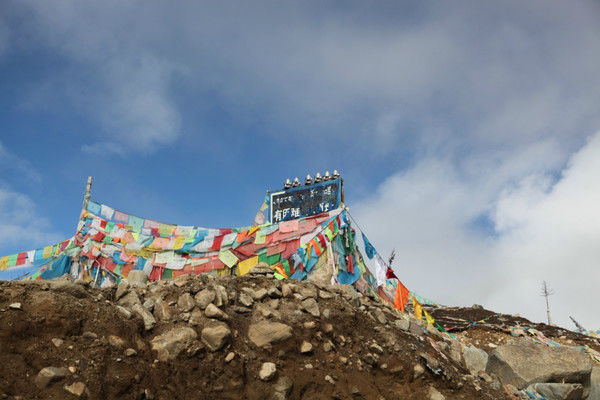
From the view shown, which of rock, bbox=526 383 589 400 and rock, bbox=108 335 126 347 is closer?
rock, bbox=108 335 126 347

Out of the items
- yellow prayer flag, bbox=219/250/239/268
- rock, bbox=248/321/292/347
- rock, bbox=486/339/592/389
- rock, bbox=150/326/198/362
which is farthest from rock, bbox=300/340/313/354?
yellow prayer flag, bbox=219/250/239/268

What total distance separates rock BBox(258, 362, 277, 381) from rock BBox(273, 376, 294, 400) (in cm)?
15

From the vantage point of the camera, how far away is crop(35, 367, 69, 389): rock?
5.45 metres

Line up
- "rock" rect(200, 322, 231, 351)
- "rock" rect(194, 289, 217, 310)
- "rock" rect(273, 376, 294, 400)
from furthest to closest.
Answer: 1. "rock" rect(194, 289, 217, 310)
2. "rock" rect(200, 322, 231, 351)
3. "rock" rect(273, 376, 294, 400)

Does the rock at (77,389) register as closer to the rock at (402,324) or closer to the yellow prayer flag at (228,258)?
the rock at (402,324)

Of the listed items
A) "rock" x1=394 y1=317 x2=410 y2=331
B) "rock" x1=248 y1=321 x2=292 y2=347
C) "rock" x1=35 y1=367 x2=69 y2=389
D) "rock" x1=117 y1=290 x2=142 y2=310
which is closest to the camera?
"rock" x1=35 y1=367 x2=69 y2=389

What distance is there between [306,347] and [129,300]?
338 cm

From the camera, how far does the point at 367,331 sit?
909 centimetres

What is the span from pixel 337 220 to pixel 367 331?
356 inches

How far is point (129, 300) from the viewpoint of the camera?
8039 millimetres

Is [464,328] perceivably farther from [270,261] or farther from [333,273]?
[270,261]

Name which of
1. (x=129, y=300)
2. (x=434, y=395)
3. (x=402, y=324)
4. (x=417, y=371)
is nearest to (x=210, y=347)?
(x=129, y=300)

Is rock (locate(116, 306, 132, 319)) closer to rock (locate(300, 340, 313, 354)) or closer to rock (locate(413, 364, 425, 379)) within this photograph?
rock (locate(300, 340, 313, 354))

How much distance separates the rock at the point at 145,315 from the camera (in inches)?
Result: 290
